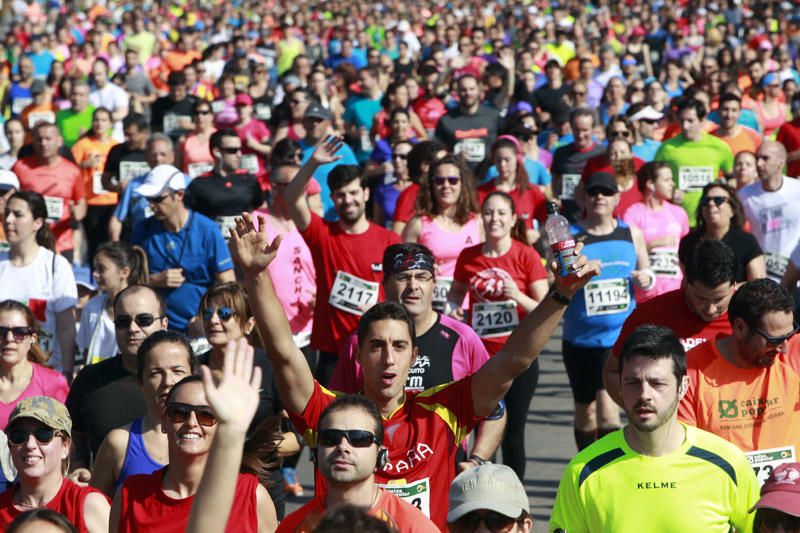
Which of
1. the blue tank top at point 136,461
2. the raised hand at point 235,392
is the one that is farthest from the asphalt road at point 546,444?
the raised hand at point 235,392

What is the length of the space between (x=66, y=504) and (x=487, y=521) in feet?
4.93

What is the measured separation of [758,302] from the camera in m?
5.42

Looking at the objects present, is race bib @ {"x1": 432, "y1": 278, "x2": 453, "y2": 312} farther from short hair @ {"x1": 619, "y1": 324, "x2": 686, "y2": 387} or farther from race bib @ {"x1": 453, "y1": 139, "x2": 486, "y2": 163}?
race bib @ {"x1": 453, "y1": 139, "x2": 486, "y2": 163}

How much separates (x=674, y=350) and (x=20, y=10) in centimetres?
3051

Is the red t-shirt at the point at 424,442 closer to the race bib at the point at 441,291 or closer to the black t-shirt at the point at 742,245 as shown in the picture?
the black t-shirt at the point at 742,245

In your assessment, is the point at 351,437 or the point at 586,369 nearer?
the point at 351,437

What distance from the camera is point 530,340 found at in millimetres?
4750

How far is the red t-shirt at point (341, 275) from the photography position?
8062 mm

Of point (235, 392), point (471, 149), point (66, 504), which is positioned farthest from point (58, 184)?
point (235, 392)

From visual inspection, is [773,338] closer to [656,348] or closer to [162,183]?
[656,348]

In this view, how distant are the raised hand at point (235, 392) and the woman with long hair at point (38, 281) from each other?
15.5 feet

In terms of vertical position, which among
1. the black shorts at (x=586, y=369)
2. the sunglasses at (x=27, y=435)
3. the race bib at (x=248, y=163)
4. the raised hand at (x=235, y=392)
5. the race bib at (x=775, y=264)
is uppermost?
the raised hand at (x=235, y=392)

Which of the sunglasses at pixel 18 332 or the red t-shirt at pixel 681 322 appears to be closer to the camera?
the red t-shirt at pixel 681 322

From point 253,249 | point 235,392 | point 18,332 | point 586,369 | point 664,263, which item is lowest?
point 586,369
